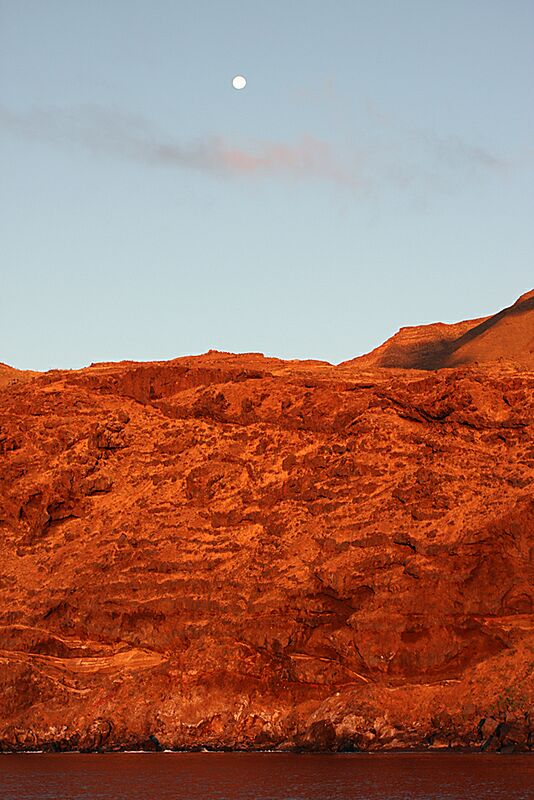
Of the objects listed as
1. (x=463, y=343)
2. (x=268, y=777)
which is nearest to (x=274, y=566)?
(x=268, y=777)

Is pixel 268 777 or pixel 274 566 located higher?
pixel 274 566

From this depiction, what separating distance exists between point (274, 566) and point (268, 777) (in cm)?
1628

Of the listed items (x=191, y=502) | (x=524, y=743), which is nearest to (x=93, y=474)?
(x=191, y=502)

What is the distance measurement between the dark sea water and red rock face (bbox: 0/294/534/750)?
2.31 m

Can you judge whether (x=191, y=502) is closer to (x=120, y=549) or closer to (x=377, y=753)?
(x=120, y=549)

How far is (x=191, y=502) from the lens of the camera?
207 feet

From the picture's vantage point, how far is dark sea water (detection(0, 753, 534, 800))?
38.5m

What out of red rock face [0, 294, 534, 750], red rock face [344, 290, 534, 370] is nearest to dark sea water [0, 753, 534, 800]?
red rock face [0, 294, 534, 750]

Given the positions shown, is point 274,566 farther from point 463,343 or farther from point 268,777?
point 463,343

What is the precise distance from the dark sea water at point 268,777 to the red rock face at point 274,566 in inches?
91.1

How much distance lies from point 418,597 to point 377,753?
724cm

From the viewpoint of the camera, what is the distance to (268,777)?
43.0 meters

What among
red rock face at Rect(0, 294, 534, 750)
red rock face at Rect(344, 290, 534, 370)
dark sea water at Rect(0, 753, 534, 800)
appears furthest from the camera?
red rock face at Rect(344, 290, 534, 370)

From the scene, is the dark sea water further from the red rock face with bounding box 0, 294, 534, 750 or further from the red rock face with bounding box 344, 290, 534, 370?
the red rock face with bounding box 344, 290, 534, 370
